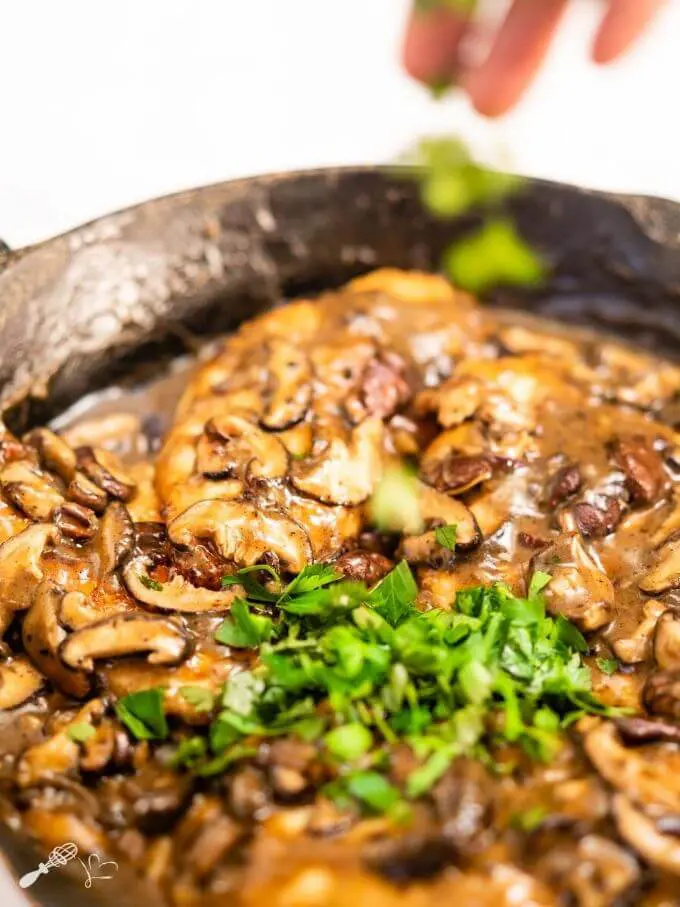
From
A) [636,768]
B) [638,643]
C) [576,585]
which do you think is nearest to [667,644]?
[638,643]

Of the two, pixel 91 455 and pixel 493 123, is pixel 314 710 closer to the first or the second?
pixel 91 455

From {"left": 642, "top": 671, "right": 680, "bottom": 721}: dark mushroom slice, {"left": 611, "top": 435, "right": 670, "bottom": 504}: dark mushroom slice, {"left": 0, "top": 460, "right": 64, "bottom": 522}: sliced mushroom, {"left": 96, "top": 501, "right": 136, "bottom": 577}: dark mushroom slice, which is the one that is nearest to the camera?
{"left": 642, "top": 671, "right": 680, "bottom": 721}: dark mushroom slice

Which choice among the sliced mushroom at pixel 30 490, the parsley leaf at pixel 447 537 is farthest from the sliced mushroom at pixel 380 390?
the sliced mushroom at pixel 30 490

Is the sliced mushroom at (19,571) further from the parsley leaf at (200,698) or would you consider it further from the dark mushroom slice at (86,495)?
the parsley leaf at (200,698)

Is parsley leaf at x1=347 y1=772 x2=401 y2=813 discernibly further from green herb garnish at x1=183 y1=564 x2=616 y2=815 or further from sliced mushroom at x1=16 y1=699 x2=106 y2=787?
sliced mushroom at x1=16 y1=699 x2=106 y2=787

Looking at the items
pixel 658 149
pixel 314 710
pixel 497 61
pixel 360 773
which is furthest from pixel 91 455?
pixel 658 149

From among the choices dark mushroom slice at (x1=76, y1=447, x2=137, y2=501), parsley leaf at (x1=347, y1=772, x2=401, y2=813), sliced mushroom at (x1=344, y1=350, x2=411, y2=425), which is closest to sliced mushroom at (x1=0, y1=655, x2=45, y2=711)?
dark mushroom slice at (x1=76, y1=447, x2=137, y2=501)
